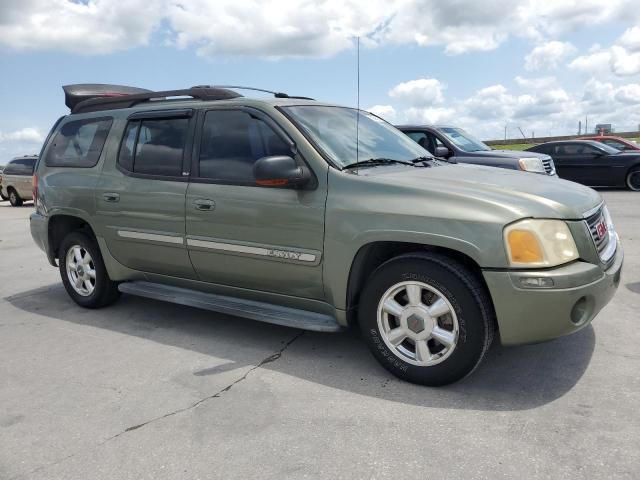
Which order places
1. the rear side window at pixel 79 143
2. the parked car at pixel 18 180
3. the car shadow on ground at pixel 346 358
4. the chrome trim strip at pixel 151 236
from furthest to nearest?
the parked car at pixel 18 180 < the rear side window at pixel 79 143 < the chrome trim strip at pixel 151 236 < the car shadow on ground at pixel 346 358

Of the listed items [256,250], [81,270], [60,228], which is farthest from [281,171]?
[60,228]

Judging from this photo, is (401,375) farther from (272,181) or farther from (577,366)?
(272,181)

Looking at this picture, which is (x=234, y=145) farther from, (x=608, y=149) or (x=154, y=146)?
(x=608, y=149)

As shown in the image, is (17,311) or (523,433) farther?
(17,311)

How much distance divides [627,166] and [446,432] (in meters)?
13.7

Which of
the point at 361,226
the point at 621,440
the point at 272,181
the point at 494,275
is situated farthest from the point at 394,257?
the point at 621,440

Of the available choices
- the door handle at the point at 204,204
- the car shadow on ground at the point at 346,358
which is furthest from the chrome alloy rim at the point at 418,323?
the door handle at the point at 204,204

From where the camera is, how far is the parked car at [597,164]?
14297 millimetres

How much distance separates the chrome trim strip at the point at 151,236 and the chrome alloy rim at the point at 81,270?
672 mm

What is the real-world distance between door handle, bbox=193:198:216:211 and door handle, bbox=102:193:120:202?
91 centimetres

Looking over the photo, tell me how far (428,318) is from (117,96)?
11.9ft

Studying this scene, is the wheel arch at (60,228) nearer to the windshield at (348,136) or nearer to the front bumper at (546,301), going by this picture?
the windshield at (348,136)

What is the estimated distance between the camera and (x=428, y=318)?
10.8ft

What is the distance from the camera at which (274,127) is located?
154 inches
